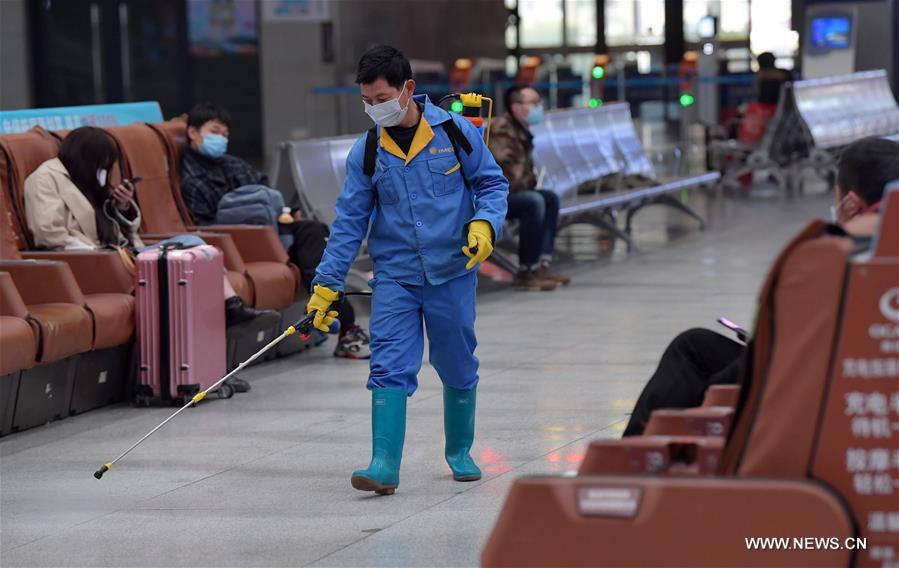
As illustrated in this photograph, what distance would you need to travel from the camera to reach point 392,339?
5430mm

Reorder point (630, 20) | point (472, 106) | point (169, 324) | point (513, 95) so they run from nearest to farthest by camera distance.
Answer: point (472, 106) < point (169, 324) < point (513, 95) < point (630, 20)

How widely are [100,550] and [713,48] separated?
780 inches

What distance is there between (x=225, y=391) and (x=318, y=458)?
60.7 inches

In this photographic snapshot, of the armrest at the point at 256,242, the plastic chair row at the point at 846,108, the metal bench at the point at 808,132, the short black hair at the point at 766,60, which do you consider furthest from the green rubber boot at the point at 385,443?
the short black hair at the point at 766,60

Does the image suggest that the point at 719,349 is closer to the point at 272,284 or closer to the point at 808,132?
the point at 272,284

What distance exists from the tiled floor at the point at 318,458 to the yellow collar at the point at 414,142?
115 centimetres

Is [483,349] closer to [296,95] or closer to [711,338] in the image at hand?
[711,338]

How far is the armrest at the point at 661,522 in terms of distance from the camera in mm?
2961

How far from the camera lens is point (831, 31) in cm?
2438

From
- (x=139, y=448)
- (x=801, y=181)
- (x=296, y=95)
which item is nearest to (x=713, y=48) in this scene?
(x=801, y=181)

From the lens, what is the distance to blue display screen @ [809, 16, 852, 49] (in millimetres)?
24312

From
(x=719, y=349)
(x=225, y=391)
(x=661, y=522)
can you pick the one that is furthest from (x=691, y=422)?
(x=225, y=391)

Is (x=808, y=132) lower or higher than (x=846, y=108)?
lower

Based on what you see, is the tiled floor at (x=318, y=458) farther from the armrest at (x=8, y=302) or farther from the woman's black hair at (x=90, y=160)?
the woman's black hair at (x=90, y=160)
